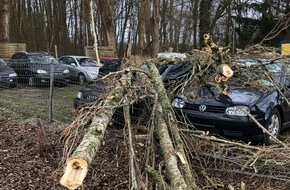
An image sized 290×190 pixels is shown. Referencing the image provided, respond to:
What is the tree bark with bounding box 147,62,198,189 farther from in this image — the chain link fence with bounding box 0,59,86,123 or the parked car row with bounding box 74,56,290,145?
the chain link fence with bounding box 0,59,86,123

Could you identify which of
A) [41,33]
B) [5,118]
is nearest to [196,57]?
[5,118]

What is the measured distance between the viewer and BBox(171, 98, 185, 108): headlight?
7492 mm

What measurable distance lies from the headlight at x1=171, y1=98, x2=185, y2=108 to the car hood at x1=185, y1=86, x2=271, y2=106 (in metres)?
0.14

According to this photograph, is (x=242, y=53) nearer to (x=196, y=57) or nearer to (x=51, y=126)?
(x=196, y=57)

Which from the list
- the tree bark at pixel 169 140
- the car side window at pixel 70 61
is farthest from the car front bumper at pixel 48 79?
the car side window at pixel 70 61

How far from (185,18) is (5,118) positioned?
34.2 meters

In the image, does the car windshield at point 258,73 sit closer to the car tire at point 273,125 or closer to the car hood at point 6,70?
the car tire at point 273,125

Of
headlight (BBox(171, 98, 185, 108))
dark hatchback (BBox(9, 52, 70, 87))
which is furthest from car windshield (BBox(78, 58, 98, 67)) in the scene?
headlight (BBox(171, 98, 185, 108))

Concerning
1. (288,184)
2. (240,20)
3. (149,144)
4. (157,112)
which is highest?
(240,20)

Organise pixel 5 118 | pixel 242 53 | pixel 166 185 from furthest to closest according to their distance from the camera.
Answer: pixel 5 118, pixel 242 53, pixel 166 185

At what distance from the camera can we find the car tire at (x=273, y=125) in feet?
23.1

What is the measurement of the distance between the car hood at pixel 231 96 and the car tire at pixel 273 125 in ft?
1.25

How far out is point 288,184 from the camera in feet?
17.4

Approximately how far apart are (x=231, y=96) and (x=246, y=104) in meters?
0.35
